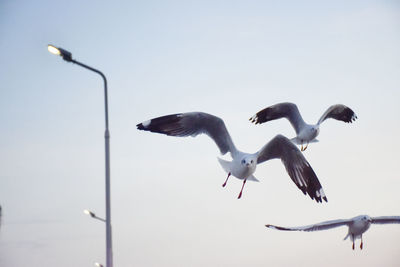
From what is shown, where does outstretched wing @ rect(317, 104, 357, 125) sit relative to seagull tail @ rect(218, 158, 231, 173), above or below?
above

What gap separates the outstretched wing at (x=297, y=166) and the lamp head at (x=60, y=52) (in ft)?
15.4

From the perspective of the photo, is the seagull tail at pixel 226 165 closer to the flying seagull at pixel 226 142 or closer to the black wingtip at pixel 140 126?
the flying seagull at pixel 226 142

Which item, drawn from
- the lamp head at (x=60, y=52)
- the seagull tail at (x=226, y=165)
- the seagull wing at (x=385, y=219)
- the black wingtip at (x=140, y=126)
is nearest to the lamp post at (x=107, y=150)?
the lamp head at (x=60, y=52)

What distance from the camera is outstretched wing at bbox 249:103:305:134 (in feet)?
44.5

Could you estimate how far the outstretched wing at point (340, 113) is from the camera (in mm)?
14364

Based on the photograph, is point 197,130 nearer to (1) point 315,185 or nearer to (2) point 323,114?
(1) point 315,185

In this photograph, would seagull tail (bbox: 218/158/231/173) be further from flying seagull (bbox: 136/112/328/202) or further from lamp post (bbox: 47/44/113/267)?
lamp post (bbox: 47/44/113/267)

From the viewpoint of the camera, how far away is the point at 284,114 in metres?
13.8

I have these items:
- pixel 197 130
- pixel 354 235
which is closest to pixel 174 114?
pixel 197 130

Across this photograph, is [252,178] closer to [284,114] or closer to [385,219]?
[284,114]

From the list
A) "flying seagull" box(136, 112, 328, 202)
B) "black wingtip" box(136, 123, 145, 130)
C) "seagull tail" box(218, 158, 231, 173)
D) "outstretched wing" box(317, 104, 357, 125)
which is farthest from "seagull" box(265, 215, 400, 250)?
"black wingtip" box(136, 123, 145, 130)

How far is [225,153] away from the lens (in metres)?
9.77

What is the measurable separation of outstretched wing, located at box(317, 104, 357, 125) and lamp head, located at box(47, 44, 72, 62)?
29.7 ft

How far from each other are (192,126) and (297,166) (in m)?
2.26
